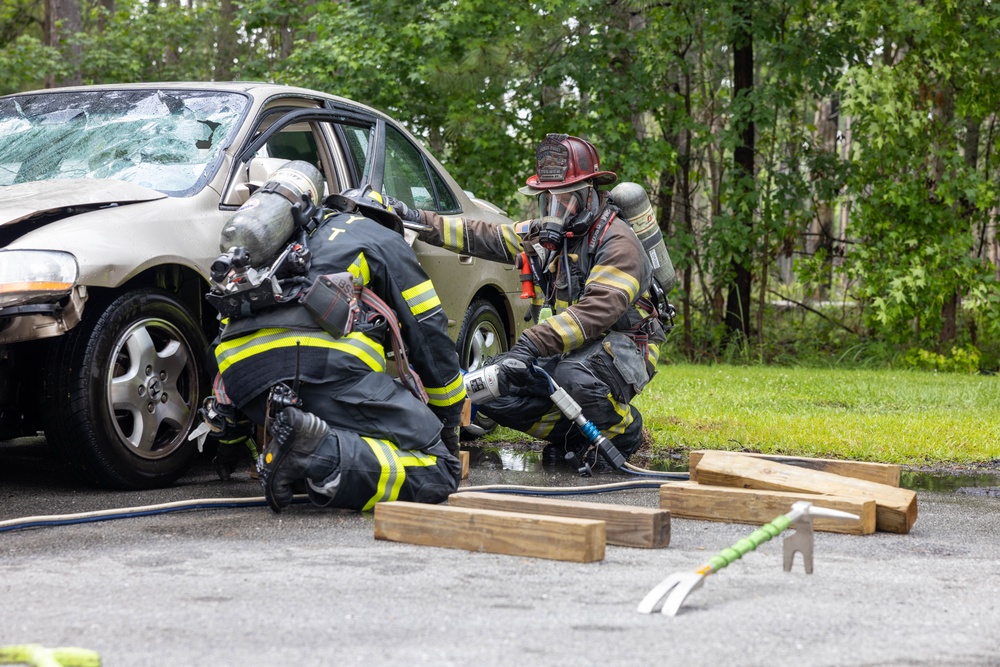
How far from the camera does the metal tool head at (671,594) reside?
2994 millimetres

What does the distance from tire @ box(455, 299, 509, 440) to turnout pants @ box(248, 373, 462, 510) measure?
191 cm

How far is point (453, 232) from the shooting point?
6.14 m

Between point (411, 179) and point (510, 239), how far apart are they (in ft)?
2.05

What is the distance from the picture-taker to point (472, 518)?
12.5 ft

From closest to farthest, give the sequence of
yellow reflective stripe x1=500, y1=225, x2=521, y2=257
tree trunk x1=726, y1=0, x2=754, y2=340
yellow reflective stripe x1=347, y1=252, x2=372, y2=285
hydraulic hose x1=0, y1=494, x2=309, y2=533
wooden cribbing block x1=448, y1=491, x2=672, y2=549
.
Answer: wooden cribbing block x1=448, y1=491, x2=672, y2=549, hydraulic hose x1=0, y1=494, x2=309, y2=533, yellow reflective stripe x1=347, y1=252, x2=372, y2=285, yellow reflective stripe x1=500, y1=225, x2=521, y2=257, tree trunk x1=726, y1=0, x2=754, y2=340

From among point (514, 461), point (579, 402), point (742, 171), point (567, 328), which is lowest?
point (514, 461)

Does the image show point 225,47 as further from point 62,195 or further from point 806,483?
point 806,483

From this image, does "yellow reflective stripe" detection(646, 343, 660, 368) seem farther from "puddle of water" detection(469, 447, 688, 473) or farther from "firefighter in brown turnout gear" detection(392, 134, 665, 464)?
"puddle of water" detection(469, 447, 688, 473)

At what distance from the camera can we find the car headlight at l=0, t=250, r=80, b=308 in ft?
13.6

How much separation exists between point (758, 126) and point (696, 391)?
4.33m

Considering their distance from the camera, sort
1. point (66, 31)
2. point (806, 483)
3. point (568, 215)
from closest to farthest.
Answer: point (806, 483), point (568, 215), point (66, 31)

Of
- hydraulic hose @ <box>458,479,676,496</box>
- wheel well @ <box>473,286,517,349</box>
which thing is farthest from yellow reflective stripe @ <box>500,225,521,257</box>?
hydraulic hose @ <box>458,479,676,496</box>

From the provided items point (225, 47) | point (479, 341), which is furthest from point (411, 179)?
point (225, 47)

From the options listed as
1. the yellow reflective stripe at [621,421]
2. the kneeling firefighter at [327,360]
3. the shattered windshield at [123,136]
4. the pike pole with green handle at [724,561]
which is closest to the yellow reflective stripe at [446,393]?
the kneeling firefighter at [327,360]
